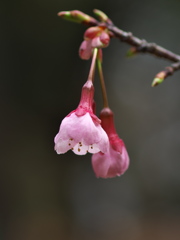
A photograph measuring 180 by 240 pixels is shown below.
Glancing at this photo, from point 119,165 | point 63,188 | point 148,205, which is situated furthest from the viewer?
point 148,205

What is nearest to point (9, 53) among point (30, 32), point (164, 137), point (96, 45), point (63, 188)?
point (30, 32)

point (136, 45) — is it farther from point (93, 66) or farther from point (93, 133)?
point (93, 133)

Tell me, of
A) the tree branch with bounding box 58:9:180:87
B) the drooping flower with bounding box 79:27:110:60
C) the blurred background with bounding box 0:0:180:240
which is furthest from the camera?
the blurred background with bounding box 0:0:180:240

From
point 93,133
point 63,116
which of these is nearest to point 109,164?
point 93,133

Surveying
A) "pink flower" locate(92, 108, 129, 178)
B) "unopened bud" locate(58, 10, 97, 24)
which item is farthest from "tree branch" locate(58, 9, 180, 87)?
"pink flower" locate(92, 108, 129, 178)

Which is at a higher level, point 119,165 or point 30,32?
point 30,32

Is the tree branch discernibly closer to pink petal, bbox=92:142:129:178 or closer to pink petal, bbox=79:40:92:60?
pink petal, bbox=79:40:92:60

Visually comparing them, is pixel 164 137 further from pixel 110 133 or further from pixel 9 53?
pixel 110 133
